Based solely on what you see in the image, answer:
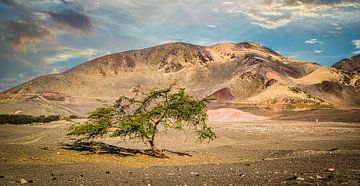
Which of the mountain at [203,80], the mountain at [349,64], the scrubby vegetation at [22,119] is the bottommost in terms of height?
the scrubby vegetation at [22,119]

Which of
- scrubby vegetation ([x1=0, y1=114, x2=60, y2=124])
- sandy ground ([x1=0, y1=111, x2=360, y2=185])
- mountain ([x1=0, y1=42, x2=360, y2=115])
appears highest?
mountain ([x1=0, y1=42, x2=360, y2=115])

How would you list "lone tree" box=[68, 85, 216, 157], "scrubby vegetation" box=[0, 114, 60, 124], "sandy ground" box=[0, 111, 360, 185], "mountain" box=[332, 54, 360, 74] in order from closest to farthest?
"sandy ground" box=[0, 111, 360, 185] < "lone tree" box=[68, 85, 216, 157] < "scrubby vegetation" box=[0, 114, 60, 124] < "mountain" box=[332, 54, 360, 74]

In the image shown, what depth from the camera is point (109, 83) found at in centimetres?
11919

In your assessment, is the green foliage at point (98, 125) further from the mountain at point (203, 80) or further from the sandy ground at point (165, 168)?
the mountain at point (203, 80)

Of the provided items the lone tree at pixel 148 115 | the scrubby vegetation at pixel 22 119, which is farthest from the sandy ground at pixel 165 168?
the scrubby vegetation at pixel 22 119

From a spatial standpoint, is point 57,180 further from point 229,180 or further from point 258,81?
point 258,81

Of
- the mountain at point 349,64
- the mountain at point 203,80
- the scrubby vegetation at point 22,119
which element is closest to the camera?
the scrubby vegetation at point 22,119

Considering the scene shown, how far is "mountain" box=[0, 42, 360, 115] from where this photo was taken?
99.1 metres

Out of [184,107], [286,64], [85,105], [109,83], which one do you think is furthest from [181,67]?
[184,107]

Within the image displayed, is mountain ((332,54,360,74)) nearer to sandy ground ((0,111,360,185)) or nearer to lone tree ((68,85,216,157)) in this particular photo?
sandy ground ((0,111,360,185))

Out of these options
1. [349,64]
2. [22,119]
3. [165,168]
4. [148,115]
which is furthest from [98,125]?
[349,64]

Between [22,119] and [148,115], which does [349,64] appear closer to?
[22,119]

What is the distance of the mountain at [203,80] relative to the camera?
99.1 metres

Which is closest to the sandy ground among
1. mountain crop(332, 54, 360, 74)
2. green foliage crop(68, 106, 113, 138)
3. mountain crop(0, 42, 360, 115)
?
green foliage crop(68, 106, 113, 138)
